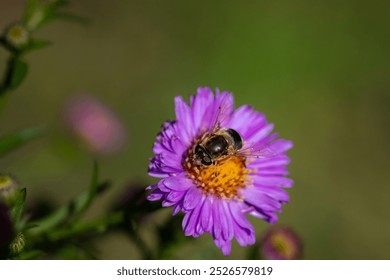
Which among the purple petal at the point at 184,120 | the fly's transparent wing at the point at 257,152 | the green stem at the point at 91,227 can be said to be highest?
the purple petal at the point at 184,120

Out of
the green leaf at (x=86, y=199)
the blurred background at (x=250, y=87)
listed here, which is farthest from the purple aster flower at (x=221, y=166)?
the blurred background at (x=250, y=87)

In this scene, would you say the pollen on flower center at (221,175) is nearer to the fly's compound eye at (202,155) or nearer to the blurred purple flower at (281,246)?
the fly's compound eye at (202,155)

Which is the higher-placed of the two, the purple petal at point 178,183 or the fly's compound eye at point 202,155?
the fly's compound eye at point 202,155

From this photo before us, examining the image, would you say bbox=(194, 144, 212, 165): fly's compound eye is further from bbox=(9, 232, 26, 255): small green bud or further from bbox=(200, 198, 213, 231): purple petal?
bbox=(9, 232, 26, 255): small green bud

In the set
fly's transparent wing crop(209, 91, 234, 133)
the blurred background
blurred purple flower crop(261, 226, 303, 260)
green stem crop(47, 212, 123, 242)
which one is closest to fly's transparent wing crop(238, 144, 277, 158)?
fly's transparent wing crop(209, 91, 234, 133)
